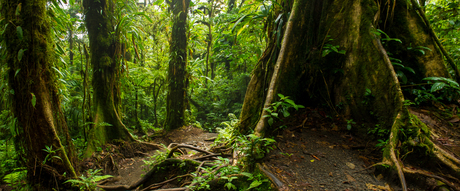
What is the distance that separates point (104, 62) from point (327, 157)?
507 cm

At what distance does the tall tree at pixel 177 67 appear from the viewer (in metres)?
6.80

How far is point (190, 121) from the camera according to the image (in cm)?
756

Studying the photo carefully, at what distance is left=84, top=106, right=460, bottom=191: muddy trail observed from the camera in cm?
193

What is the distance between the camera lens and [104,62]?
4680 millimetres

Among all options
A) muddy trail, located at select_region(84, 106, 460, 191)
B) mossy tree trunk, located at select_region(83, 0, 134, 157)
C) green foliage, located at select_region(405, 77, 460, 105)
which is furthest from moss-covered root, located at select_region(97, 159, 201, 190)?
green foliage, located at select_region(405, 77, 460, 105)

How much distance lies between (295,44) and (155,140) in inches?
199

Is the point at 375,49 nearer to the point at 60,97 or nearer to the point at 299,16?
the point at 299,16

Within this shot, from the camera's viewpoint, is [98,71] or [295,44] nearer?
[295,44]

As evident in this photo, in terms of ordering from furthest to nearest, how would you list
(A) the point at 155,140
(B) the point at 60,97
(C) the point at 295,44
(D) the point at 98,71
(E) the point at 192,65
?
(E) the point at 192,65 < (A) the point at 155,140 < (D) the point at 98,71 < (C) the point at 295,44 < (B) the point at 60,97

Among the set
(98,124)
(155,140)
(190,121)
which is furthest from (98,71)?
(190,121)

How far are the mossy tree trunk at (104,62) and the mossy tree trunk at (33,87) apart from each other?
6.23 ft

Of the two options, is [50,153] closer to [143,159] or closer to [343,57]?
[143,159]

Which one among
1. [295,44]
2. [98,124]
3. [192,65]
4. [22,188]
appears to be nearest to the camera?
[22,188]

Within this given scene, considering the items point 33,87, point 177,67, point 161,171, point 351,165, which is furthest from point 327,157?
point 177,67
